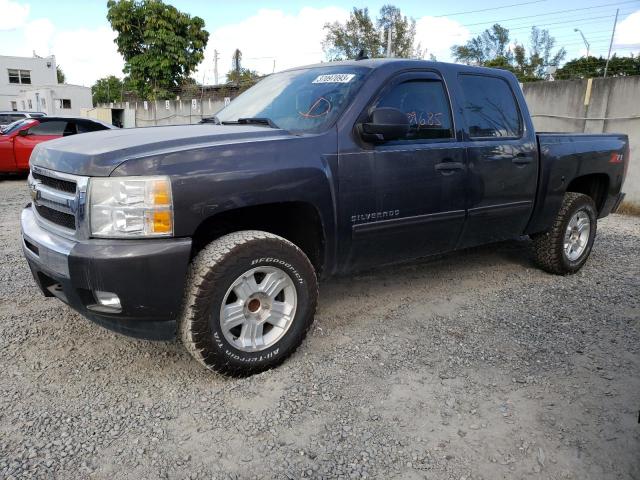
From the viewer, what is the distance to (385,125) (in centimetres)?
307

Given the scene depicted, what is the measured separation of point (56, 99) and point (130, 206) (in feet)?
164

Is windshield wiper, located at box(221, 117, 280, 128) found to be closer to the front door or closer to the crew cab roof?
the front door

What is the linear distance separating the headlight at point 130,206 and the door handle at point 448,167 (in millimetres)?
1924

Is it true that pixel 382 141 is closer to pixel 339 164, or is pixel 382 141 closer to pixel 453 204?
pixel 339 164

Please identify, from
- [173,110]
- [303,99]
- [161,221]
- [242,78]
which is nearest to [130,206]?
[161,221]

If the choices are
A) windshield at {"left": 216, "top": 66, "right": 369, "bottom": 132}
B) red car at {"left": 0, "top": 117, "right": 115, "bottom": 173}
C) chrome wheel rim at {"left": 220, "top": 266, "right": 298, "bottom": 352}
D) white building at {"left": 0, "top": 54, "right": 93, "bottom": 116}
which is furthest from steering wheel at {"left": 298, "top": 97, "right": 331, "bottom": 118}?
white building at {"left": 0, "top": 54, "right": 93, "bottom": 116}

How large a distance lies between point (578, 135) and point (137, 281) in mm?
4174

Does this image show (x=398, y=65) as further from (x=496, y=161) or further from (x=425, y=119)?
(x=496, y=161)

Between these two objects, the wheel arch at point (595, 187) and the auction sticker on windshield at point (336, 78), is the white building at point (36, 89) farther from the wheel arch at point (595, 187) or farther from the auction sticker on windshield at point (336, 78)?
the wheel arch at point (595, 187)

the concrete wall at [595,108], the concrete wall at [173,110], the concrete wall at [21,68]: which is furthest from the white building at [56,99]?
the concrete wall at [595,108]

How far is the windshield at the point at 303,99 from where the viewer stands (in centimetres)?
329

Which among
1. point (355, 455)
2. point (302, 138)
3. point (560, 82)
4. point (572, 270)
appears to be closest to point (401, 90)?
point (302, 138)

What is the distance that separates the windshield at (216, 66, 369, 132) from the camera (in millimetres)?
3295

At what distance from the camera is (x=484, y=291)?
4469mm
